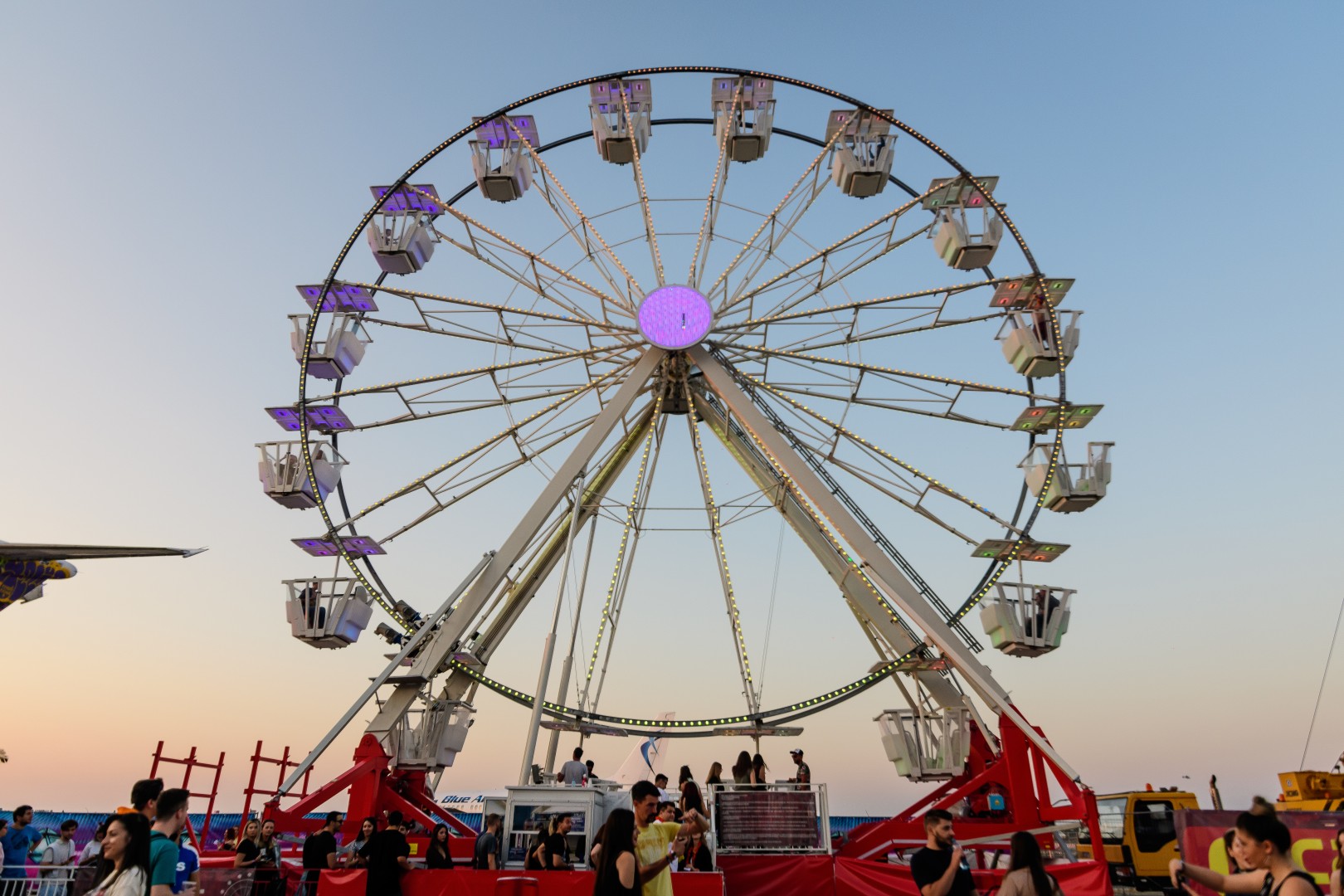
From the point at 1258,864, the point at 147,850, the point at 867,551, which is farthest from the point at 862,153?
the point at 147,850

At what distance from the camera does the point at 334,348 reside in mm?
15805

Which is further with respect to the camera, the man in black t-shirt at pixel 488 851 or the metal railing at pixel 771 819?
the metal railing at pixel 771 819

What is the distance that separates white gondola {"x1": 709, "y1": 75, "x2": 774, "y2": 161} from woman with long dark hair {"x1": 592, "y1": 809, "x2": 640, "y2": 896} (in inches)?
555

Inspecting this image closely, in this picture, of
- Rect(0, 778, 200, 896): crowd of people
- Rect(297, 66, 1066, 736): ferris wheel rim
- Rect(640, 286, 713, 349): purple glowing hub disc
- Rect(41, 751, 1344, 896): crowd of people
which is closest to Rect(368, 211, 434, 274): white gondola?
Rect(297, 66, 1066, 736): ferris wheel rim

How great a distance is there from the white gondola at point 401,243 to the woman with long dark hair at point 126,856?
1324cm

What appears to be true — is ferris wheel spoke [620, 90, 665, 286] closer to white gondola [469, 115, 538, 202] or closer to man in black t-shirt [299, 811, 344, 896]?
white gondola [469, 115, 538, 202]

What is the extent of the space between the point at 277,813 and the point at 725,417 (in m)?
8.60

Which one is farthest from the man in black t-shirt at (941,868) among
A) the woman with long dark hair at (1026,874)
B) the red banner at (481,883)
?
the red banner at (481,883)

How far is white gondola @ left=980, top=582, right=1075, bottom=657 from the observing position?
14.0 metres

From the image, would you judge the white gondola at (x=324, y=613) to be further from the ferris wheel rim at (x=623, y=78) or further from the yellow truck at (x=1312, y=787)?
the yellow truck at (x=1312, y=787)

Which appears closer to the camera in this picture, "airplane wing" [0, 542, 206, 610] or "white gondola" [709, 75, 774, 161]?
"airplane wing" [0, 542, 206, 610]

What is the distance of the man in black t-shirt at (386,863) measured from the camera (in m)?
8.40

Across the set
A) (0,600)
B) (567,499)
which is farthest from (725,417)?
(0,600)

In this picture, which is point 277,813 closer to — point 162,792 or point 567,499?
point 567,499
